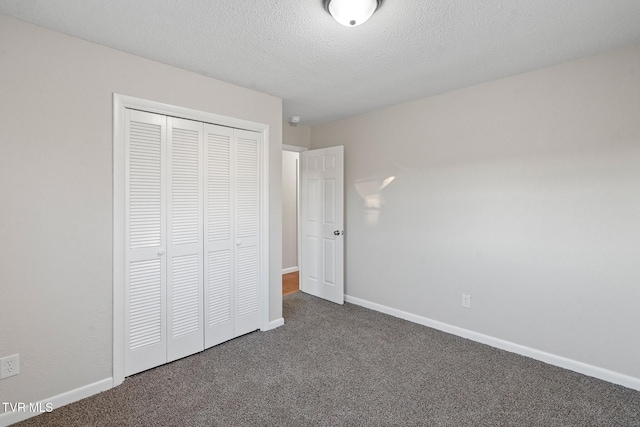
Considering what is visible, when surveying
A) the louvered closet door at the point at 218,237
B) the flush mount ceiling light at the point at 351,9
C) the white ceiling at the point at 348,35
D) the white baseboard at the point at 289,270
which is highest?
the white ceiling at the point at 348,35

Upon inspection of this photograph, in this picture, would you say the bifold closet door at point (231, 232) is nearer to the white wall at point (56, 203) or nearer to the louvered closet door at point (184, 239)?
the louvered closet door at point (184, 239)

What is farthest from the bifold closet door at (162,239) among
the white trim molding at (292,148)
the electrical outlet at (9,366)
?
the white trim molding at (292,148)

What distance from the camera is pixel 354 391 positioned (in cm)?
213

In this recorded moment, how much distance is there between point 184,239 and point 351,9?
81.7 inches

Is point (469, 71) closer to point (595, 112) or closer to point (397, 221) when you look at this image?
point (595, 112)

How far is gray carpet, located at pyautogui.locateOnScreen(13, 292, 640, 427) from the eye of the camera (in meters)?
1.87

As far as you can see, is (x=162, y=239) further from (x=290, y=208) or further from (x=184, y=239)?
(x=290, y=208)

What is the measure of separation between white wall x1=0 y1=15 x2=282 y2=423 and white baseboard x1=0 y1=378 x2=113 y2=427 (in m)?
0.04

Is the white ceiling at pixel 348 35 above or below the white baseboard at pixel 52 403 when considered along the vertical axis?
above

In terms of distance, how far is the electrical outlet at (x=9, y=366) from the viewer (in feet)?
5.92

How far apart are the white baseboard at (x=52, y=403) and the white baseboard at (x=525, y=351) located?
2729 mm

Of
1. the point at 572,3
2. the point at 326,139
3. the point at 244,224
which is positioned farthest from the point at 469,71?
the point at 244,224

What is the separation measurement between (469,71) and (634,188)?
57.2 inches

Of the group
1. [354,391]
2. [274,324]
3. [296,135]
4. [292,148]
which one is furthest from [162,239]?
[296,135]
